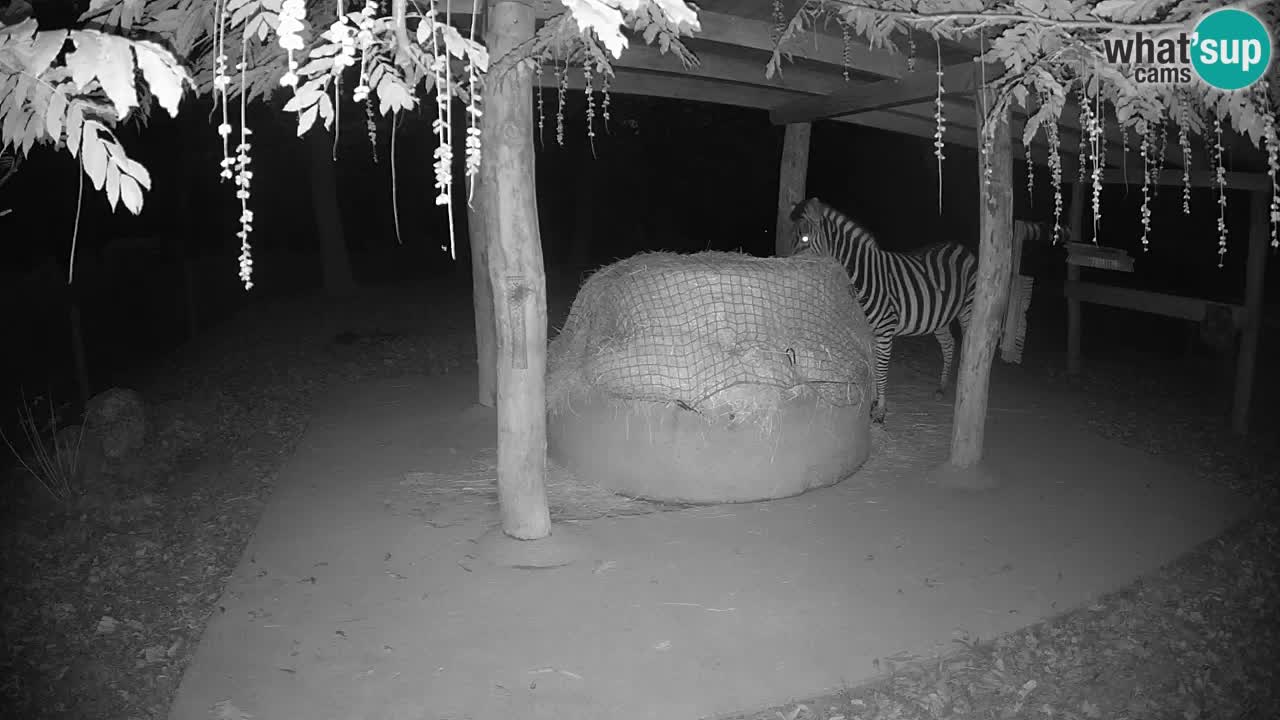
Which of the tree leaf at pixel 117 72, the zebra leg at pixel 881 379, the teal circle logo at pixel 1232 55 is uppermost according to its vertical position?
the teal circle logo at pixel 1232 55

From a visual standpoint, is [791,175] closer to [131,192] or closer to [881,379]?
[881,379]

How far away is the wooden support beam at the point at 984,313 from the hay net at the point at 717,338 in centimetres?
68

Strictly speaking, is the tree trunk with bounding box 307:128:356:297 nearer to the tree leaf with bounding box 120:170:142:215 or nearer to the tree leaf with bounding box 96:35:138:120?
the tree leaf with bounding box 120:170:142:215

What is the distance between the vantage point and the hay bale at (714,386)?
5.41 meters

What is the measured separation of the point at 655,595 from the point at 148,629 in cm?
236

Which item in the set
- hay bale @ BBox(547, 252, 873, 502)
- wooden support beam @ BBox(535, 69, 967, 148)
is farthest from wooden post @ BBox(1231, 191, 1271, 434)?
hay bale @ BBox(547, 252, 873, 502)

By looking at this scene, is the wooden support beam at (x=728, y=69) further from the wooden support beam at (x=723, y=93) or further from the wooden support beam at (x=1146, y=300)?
the wooden support beam at (x=1146, y=300)

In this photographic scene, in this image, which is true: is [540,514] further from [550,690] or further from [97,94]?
[97,94]

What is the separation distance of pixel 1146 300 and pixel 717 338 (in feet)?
15.9

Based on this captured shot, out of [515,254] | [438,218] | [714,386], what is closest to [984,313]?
[714,386]

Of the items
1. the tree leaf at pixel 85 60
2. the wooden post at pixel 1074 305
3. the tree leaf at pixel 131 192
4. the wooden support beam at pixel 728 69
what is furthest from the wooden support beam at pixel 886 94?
the tree leaf at pixel 85 60

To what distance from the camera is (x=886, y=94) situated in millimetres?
6582

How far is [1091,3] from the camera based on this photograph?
12.0 feet

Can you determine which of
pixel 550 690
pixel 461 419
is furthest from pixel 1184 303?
pixel 550 690
